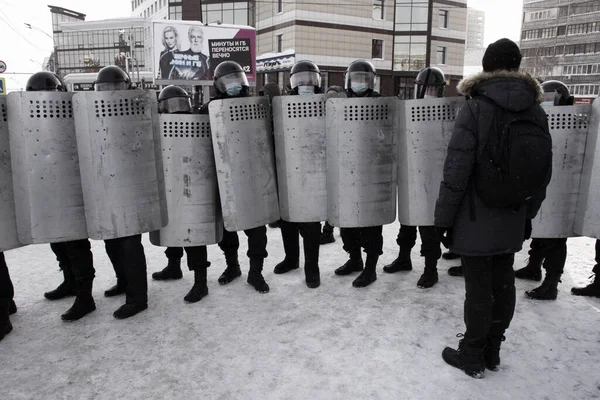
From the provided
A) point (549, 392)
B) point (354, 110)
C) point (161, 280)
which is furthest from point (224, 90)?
point (549, 392)

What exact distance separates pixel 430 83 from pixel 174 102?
7.85ft

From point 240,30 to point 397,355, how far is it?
705 inches

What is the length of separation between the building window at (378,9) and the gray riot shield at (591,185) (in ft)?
82.0

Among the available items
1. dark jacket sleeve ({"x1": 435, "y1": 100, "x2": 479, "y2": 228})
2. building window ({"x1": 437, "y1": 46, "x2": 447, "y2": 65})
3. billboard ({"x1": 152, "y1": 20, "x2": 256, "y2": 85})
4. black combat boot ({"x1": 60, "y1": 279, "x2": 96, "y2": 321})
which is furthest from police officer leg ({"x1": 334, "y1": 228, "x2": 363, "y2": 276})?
building window ({"x1": 437, "y1": 46, "x2": 447, "y2": 65})

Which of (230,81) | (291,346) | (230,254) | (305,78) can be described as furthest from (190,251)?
(305,78)

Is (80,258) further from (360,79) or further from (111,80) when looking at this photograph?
(360,79)

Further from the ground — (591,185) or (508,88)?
(508,88)

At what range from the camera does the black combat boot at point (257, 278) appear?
13.0 feet

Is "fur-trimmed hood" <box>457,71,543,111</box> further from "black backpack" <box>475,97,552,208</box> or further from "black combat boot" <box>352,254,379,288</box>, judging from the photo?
"black combat boot" <box>352,254,379,288</box>

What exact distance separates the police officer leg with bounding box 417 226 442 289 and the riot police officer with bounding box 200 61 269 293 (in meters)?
1.44

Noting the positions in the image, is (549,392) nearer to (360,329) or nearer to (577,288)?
(360,329)

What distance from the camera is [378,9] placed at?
86.5ft

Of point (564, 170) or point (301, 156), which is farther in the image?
point (301, 156)

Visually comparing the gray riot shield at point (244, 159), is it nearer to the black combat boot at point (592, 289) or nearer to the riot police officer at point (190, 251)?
the riot police officer at point (190, 251)
